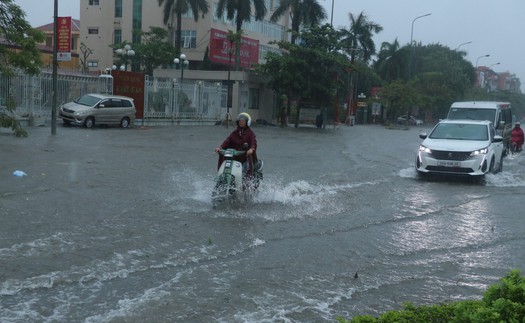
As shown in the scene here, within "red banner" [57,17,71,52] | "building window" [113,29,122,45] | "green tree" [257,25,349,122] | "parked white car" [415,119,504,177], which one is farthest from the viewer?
"building window" [113,29,122,45]

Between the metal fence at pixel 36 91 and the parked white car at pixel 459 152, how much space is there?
1705 centimetres

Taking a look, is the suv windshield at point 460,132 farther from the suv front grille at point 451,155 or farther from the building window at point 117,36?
the building window at point 117,36

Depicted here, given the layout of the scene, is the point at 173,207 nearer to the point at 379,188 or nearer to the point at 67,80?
the point at 379,188

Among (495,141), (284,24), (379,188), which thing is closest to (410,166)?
(495,141)

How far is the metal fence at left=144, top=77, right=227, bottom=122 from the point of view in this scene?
3447 centimetres

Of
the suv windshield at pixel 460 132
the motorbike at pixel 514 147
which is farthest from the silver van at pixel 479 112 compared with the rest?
the suv windshield at pixel 460 132

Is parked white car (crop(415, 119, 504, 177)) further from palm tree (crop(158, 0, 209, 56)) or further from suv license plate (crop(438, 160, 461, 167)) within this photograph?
palm tree (crop(158, 0, 209, 56))

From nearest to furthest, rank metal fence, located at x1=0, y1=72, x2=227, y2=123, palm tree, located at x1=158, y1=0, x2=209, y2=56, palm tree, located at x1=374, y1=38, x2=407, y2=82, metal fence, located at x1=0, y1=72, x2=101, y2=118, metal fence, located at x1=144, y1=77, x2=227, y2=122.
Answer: metal fence, located at x1=0, y1=72, x2=101, y2=118 < metal fence, located at x1=0, y1=72, x2=227, y2=123 < metal fence, located at x1=144, y1=77, x2=227, y2=122 < palm tree, located at x1=158, y1=0, x2=209, y2=56 < palm tree, located at x1=374, y1=38, x2=407, y2=82

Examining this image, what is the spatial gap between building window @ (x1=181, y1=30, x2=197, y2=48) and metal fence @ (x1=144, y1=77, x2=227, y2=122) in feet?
60.9

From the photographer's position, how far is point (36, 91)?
27.2m

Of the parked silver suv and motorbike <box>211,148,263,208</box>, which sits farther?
the parked silver suv

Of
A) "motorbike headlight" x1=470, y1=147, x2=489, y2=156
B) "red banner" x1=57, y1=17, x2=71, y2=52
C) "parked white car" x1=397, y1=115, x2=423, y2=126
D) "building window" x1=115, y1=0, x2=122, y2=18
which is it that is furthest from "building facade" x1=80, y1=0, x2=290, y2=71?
"motorbike headlight" x1=470, y1=147, x2=489, y2=156

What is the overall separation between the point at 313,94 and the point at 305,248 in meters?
37.0

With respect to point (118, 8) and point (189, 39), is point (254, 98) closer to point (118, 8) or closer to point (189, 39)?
point (189, 39)
